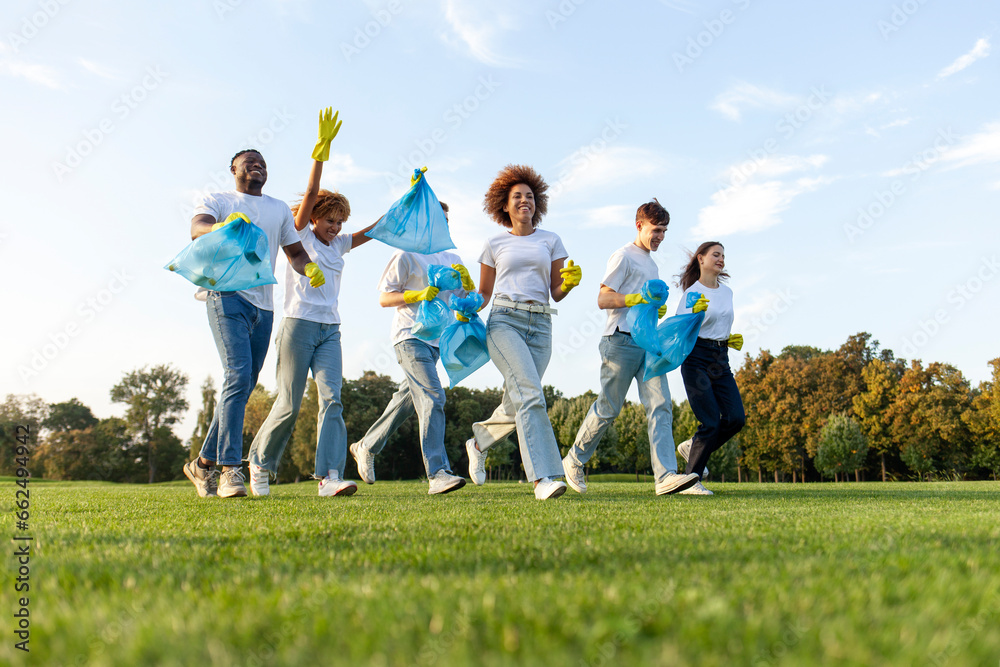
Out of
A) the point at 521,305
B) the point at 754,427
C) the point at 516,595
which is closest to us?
the point at 516,595

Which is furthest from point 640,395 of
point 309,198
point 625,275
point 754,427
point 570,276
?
point 754,427

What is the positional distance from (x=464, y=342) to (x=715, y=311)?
2.66 m

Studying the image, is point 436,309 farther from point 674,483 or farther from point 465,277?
point 674,483

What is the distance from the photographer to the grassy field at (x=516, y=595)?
1270 millimetres

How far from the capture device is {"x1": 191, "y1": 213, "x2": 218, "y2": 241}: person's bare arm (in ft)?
18.8

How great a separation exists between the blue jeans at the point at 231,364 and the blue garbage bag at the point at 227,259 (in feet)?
0.95

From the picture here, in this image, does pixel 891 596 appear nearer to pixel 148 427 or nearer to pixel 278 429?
pixel 278 429

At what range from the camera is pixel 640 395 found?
6.75 meters

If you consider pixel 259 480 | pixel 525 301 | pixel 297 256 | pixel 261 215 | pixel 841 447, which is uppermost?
pixel 261 215

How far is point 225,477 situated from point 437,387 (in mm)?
2070

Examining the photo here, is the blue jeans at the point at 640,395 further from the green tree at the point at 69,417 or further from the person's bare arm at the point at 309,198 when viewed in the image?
the green tree at the point at 69,417

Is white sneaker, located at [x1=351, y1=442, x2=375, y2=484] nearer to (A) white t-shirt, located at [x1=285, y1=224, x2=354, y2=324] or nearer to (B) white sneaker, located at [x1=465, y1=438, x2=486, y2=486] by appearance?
(B) white sneaker, located at [x1=465, y1=438, x2=486, y2=486]

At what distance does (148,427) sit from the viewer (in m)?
54.3

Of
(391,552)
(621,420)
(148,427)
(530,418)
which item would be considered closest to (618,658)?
(391,552)
